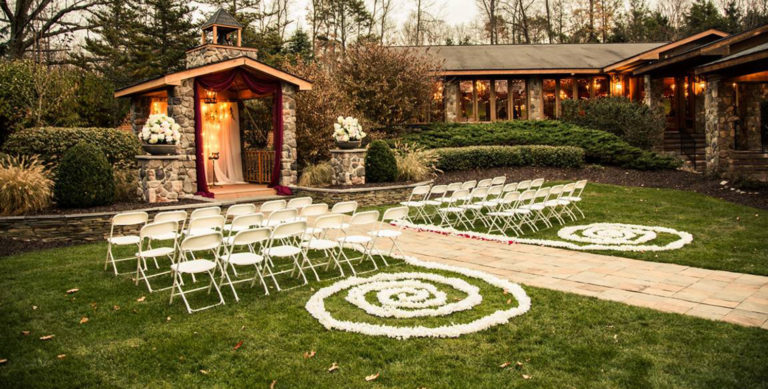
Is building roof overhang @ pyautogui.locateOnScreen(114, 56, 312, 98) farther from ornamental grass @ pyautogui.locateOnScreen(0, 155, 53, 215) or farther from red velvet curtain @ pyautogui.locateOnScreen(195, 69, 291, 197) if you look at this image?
ornamental grass @ pyautogui.locateOnScreen(0, 155, 53, 215)

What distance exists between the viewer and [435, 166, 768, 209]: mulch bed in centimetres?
1281

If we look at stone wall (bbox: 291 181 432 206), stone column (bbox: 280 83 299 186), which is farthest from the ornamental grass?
stone wall (bbox: 291 181 432 206)

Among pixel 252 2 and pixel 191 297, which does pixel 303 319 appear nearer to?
pixel 191 297

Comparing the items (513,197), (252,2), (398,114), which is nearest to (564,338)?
(513,197)

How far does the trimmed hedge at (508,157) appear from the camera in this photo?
17.8 metres

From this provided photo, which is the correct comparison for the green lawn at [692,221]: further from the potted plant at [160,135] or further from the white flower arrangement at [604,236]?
the potted plant at [160,135]

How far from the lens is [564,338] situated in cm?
454

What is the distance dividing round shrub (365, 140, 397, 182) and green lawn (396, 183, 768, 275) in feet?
14.7

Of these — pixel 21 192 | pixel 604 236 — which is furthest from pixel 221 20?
pixel 604 236

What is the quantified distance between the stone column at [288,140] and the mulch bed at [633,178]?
16.0 ft

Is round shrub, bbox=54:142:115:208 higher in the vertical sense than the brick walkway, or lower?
higher

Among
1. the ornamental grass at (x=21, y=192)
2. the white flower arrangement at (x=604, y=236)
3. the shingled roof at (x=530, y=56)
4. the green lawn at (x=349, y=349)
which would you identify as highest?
the shingled roof at (x=530, y=56)

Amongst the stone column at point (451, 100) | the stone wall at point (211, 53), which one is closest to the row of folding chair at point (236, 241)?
the stone wall at point (211, 53)

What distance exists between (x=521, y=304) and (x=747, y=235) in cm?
569
